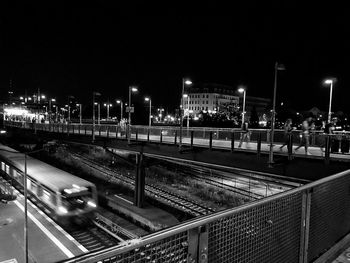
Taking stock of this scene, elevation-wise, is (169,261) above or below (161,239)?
below

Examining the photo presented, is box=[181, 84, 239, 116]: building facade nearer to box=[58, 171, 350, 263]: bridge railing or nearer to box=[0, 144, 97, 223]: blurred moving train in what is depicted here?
box=[0, 144, 97, 223]: blurred moving train

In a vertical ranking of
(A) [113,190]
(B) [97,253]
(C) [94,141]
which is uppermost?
(B) [97,253]

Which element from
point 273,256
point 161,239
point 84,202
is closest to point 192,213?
point 84,202

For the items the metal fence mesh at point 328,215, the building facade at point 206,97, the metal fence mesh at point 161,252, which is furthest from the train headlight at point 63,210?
the building facade at point 206,97

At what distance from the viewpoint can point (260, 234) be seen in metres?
3.96

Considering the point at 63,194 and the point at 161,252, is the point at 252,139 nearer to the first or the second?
the point at 63,194

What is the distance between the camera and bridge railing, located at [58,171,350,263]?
9.03 ft

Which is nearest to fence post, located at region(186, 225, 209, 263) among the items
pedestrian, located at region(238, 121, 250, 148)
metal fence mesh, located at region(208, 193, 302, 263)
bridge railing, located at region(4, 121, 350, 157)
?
metal fence mesh, located at region(208, 193, 302, 263)

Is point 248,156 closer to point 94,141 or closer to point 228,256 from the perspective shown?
point 228,256

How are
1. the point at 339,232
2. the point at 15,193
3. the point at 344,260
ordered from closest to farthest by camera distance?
the point at 344,260
the point at 339,232
the point at 15,193

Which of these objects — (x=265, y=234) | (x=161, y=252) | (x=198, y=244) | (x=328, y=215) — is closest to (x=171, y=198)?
(x=328, y=215)

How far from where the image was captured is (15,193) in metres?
27.9

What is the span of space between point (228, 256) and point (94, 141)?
33219mm

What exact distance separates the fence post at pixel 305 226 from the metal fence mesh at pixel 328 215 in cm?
20
